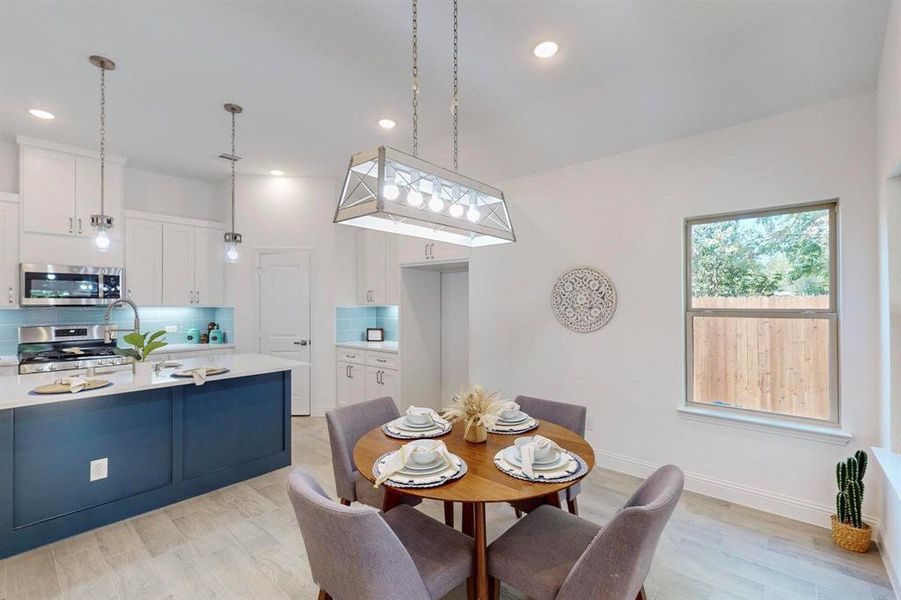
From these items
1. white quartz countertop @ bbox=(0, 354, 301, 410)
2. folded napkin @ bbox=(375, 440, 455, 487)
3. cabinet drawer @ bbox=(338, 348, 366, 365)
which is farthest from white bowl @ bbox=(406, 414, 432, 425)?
cabinet drawer @ bbox=(338, 348, 366, 365)

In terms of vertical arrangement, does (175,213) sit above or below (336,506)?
above

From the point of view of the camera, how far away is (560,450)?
1.79 meters

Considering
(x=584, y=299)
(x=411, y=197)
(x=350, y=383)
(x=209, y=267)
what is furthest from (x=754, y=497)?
(x=209, y=267)

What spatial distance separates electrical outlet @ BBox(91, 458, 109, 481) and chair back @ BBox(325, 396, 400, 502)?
153cm

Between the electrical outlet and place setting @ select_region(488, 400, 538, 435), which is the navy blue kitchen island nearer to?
the electrical outlet

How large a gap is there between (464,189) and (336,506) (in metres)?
1.52

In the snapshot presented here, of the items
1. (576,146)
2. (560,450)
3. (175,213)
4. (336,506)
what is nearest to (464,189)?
(560,450)

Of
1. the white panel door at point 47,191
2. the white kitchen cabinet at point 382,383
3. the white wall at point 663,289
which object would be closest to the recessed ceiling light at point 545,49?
the white wall at point 663,289

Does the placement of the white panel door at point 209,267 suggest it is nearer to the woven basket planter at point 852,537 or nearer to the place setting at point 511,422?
the place setting at point 511,422

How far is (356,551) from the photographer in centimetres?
126

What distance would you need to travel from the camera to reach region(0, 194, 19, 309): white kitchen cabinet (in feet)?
12.5

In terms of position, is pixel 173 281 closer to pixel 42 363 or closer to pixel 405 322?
pixel 42 363

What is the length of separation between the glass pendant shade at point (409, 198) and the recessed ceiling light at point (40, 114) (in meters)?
3.39

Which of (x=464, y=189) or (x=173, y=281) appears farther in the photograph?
(x=173, y=281)
